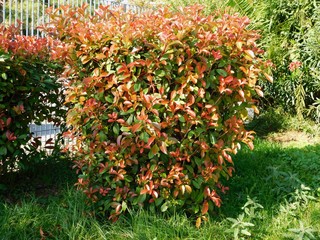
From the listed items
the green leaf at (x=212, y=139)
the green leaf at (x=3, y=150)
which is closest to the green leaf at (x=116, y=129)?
the green leaf at (x=212, y=139)

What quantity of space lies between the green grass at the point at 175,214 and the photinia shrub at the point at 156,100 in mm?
152

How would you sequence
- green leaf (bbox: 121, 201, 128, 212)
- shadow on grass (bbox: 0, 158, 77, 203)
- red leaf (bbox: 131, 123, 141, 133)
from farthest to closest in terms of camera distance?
shadow on grass (bbox: 0, 158, 77, 203) → green leaf (bbox: 121, 201, 128, 212) → red leaf (bbox: 131, 123, 141, 133)

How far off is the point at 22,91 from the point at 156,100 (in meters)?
1.60

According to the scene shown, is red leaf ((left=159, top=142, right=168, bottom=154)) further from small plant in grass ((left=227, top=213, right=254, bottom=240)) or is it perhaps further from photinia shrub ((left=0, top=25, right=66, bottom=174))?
photinia shrub ((left=0, top=25, right=66, bottom=174))

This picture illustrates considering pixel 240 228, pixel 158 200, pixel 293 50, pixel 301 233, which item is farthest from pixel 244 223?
pixel 293 50

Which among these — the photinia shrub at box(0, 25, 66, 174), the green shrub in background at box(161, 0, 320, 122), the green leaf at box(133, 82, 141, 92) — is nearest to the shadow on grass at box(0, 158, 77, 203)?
the photinia shrub at box(0, 25, 66, 174)

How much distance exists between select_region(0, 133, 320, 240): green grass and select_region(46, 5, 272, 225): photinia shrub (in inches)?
6.0

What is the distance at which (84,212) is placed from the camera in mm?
3602

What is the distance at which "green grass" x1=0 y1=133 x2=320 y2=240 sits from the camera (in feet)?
10.9

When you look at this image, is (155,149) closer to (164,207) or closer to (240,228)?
(164,207)

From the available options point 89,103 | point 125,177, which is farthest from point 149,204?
point 89,103

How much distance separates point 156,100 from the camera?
3.22 m

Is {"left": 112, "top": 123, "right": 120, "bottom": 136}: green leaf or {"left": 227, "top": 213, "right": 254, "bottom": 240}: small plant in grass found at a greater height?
{"left": 112, "top": 123, "right": 120, "bottom": 136}: green leaf

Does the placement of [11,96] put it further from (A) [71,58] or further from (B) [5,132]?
(A) [71,58]
